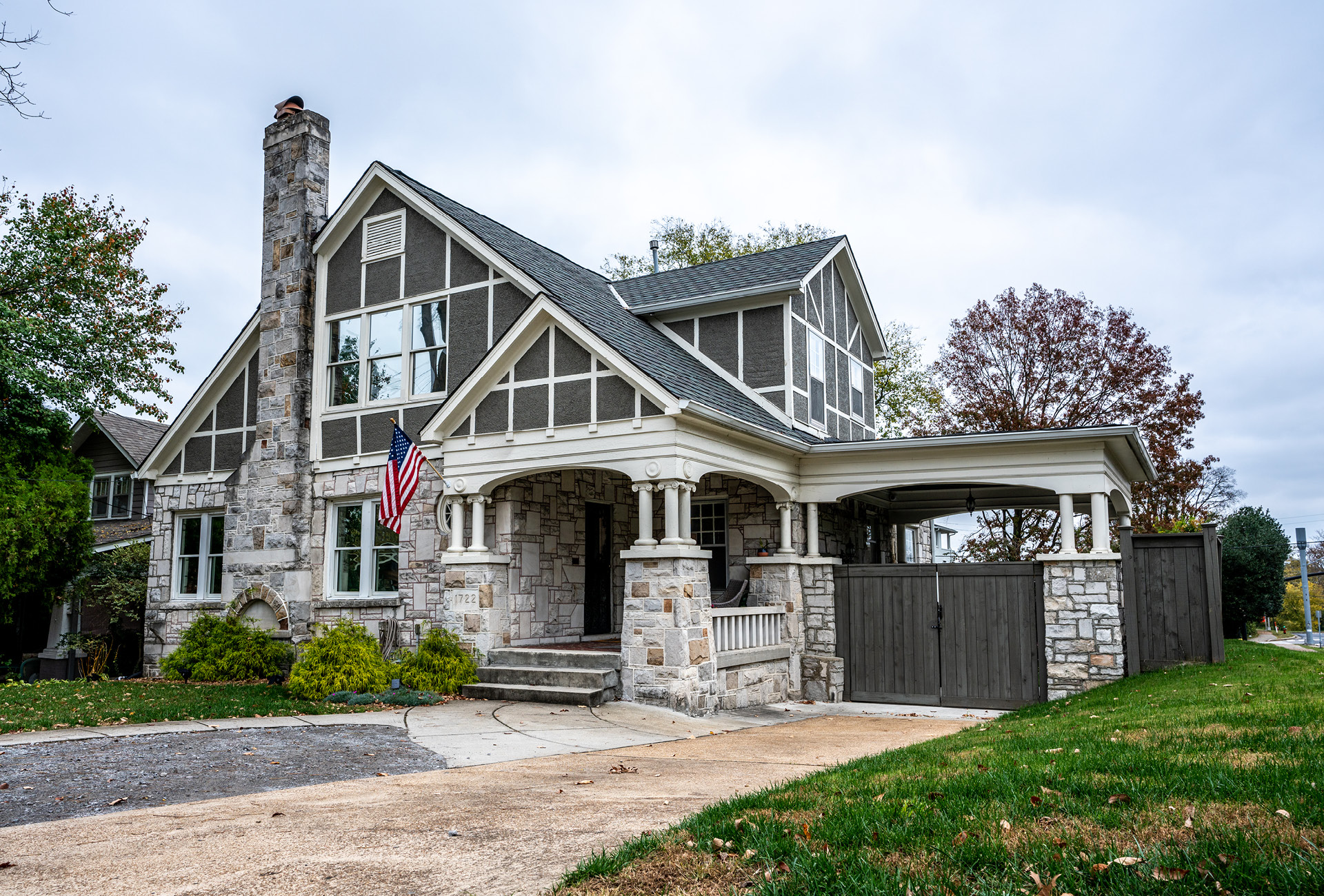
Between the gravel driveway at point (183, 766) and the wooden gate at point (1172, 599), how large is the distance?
9.49 meters

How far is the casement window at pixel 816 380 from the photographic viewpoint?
15961mm

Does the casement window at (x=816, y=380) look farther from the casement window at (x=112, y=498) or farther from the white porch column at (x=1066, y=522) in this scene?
the casement window at (x=112, y=498)

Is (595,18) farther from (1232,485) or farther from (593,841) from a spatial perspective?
(1232,485)

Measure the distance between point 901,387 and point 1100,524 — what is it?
18.5m

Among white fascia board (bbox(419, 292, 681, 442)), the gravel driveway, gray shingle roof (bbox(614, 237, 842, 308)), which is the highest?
gray shingle roof (bbox(614, 237, 842, 308))

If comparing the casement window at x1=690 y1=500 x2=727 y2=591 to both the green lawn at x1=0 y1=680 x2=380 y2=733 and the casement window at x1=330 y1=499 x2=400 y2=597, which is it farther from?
the green lawn at x1=0 y1=680 x2=380 y2=733

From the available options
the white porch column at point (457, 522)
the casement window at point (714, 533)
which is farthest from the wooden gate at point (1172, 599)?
the white porch column at point (457, 522)

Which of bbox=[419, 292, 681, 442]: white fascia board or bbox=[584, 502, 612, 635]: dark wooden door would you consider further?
bbox=[584, 502, 612, 635]: dark wooden door

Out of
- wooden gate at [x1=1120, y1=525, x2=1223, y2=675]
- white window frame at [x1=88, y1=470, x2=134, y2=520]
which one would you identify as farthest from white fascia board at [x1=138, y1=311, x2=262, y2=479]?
wooden gate at [x1=1120, y1=525, x2=1223, y2=675]

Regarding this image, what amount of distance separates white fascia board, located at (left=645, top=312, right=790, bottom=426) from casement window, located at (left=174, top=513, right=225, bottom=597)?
876 cm

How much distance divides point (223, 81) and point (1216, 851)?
729 centimetres

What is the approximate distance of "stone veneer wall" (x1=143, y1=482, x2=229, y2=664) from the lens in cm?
1683

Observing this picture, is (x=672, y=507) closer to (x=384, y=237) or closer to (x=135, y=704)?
(x=135, y=704)

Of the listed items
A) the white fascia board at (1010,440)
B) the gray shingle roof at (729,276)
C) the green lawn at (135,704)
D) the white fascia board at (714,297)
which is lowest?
the green lawn at (135,704)
